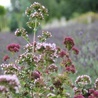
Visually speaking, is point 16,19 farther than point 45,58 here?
Yes

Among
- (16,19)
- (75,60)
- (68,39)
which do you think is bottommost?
(68,39)

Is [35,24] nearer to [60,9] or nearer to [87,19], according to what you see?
[87,19]

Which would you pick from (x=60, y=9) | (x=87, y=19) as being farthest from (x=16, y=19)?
(x=60, y=9)

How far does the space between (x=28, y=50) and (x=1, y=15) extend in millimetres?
21254

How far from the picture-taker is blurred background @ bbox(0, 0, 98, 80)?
6.61 m

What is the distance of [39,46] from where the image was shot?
9.76 feet

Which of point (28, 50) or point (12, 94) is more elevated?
point (28, 50)

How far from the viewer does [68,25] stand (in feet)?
68.8

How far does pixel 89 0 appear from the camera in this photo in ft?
115

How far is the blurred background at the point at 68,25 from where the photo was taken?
6.61 metres

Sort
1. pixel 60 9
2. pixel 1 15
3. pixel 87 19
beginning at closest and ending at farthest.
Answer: pixel 1 15
pixel 87 19
pixel 60 9

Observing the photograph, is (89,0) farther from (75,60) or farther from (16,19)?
(75,60)

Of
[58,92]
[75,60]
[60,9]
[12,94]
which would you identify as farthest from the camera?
[60,9]

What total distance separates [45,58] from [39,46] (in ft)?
0.37
